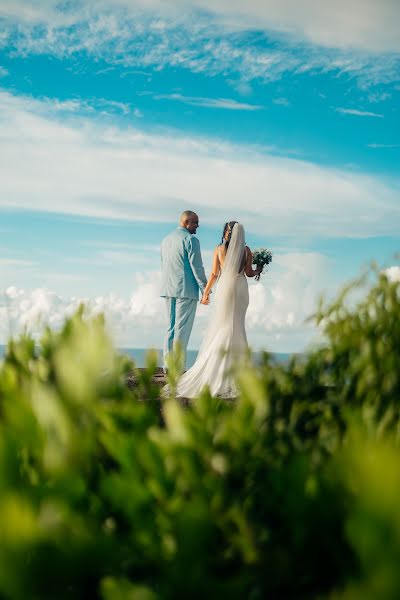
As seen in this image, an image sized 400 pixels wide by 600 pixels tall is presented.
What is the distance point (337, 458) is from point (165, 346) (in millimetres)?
14049

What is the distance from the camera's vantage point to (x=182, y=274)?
14.4m

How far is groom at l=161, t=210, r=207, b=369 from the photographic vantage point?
14.0m

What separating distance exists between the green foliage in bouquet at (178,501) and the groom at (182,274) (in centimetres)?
1217

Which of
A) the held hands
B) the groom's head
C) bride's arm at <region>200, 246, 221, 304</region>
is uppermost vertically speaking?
the groom's head

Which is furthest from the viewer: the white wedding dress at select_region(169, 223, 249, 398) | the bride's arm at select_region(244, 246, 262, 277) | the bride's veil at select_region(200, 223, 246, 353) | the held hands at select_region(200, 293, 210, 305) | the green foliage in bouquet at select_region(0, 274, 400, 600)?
A: the held hands at select_region(200, 293, 210, 305)

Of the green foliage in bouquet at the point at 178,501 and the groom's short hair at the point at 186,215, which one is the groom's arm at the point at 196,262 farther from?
the green foliage in bouquet at the point at 178,501

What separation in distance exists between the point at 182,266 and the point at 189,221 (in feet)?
3.36

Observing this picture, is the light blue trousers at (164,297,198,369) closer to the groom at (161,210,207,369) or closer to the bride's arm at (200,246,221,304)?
the groom at (161,210,207,369)

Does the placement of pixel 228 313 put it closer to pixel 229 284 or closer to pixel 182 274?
pixel 229 284

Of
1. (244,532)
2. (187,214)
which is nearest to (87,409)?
(244,532)

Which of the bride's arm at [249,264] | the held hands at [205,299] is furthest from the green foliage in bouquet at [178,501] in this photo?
the held hands at [205,299]

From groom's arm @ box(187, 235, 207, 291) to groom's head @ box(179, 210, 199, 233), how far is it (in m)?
0.31

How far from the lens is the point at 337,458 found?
3.98ft

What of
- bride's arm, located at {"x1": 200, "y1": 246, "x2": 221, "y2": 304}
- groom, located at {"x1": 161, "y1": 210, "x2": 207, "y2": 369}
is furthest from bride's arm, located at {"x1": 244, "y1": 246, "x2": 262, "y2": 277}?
groom, located at {"x1": 161, "y1": 210, "x2": 207, "y2": 369}
